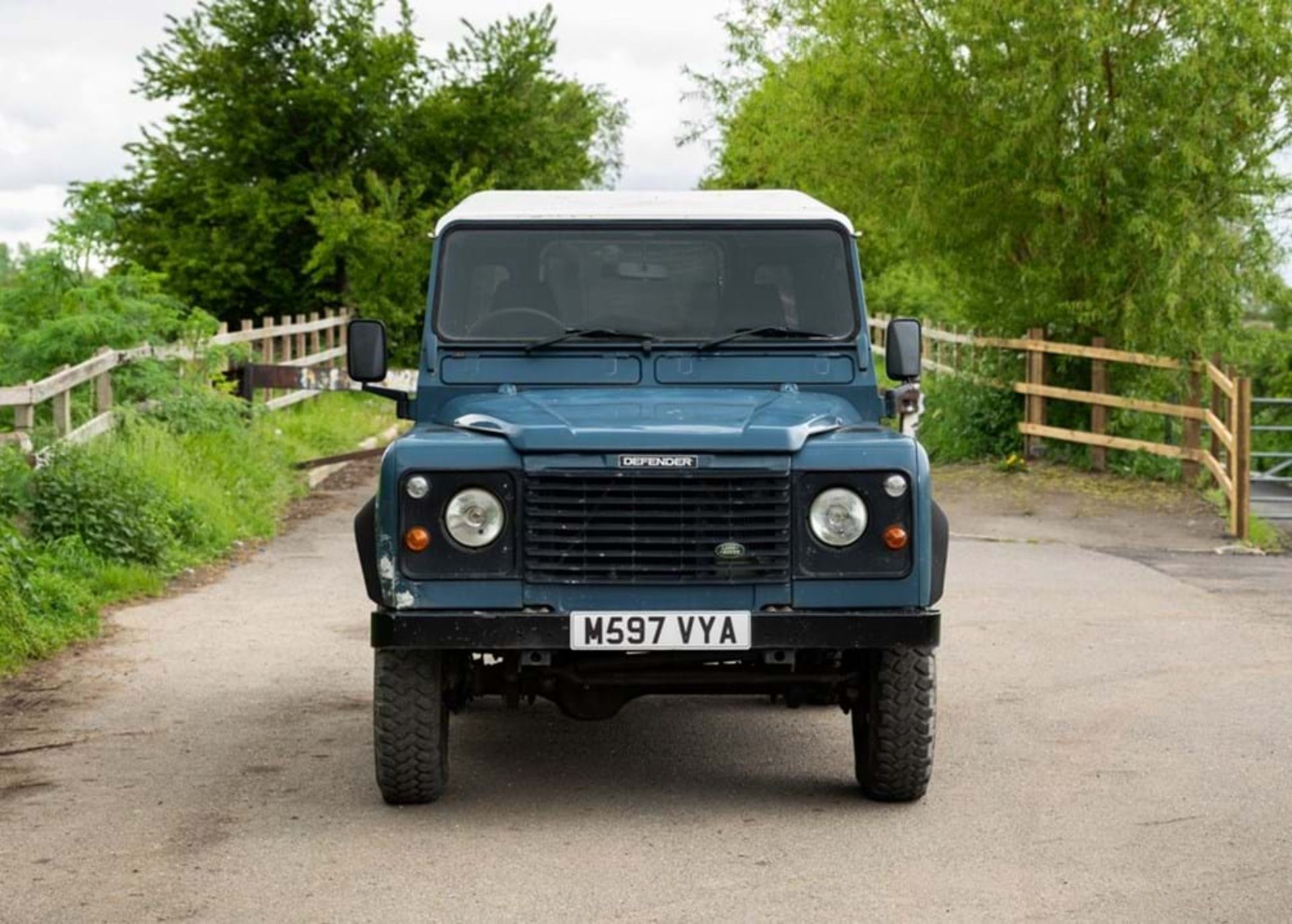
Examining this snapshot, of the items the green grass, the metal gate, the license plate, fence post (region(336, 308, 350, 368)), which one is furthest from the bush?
fence post (region(336, 308, 350, 368))

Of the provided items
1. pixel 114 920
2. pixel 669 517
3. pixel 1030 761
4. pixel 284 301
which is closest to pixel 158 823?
pixel 114 920

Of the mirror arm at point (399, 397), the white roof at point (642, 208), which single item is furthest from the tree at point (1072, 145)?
the mirror arm at point (399, 397)

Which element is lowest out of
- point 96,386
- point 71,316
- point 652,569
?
point 652,569

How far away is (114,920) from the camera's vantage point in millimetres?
6039

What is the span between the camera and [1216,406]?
20531 millimetres

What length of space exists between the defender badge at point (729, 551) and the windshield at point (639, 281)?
1.54m

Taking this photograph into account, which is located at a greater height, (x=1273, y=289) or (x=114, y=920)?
(x=1273, y=289)

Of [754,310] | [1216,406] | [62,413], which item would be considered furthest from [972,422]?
[754,310]

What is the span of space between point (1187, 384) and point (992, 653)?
1038cm

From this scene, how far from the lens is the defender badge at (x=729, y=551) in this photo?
7.41 metres

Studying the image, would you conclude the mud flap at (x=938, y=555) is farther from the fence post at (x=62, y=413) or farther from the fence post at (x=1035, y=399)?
the fence post at (x=1035, y=399)

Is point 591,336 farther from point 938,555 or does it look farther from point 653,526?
point 938,555

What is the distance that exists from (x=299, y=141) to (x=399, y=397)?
2829 cm

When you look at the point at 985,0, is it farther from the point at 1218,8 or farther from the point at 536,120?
the point at 536,120
